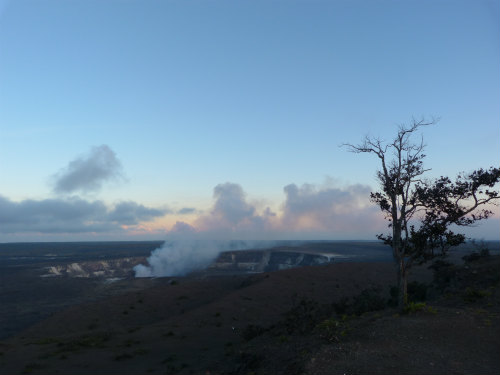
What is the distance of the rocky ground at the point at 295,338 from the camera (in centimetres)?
1199

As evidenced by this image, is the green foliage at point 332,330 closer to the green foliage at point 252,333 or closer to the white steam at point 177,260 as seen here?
the green foliage at point 252,333

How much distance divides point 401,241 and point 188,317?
21.1 m

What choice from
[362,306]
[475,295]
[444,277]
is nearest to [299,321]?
[362,306]

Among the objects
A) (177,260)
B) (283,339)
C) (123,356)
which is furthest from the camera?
(177,260)

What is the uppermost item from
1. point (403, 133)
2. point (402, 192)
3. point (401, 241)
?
point (403, 133)

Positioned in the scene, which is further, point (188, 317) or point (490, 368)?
point (188, 317)

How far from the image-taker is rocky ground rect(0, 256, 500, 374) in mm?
11992

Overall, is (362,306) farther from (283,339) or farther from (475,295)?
(283,339)

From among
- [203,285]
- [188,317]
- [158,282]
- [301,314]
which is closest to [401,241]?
[301,314]

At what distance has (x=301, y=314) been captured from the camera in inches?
738

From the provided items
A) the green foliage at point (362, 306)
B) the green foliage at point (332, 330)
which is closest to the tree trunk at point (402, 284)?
the green foliage at point (332, 330)

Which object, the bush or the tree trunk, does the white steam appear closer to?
the bush

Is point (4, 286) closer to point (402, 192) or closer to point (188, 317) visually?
point (188, 317)

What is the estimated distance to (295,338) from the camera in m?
15.7
